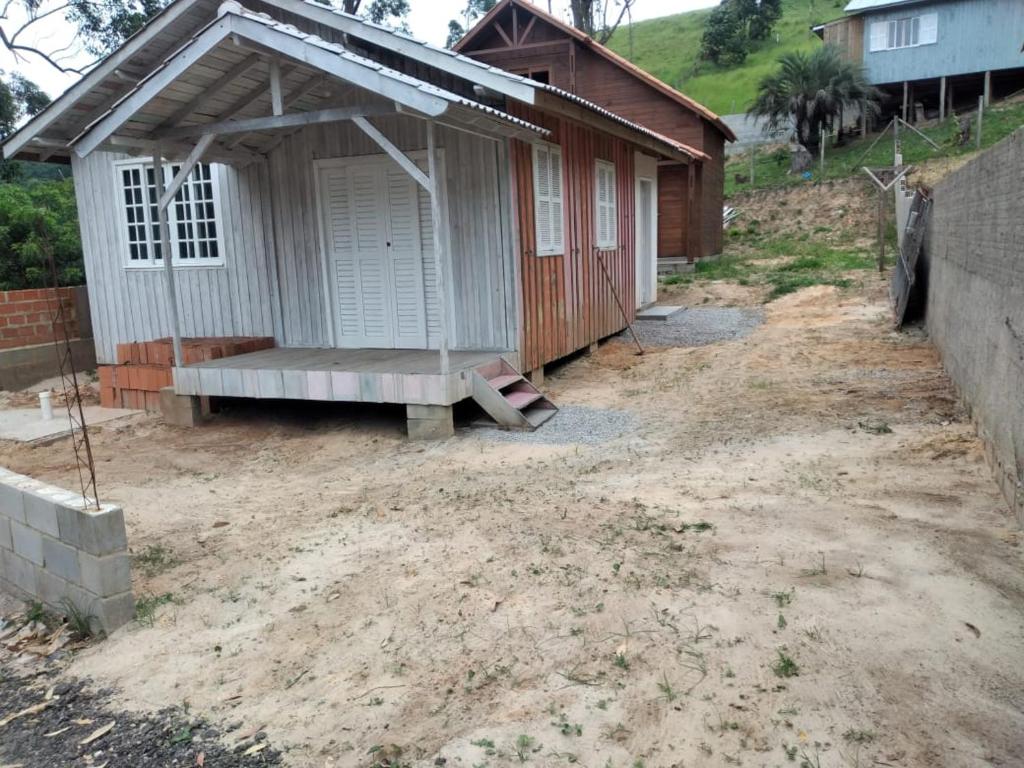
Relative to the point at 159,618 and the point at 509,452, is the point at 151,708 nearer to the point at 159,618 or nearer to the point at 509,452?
the point at 159,618

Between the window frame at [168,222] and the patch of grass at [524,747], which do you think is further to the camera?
the window frame at [168,222]

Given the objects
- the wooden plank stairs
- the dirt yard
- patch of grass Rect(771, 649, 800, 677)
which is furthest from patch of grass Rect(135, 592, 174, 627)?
the wooden plank stairs

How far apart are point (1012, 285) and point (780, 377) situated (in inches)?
148

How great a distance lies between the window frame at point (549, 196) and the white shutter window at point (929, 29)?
2518cm

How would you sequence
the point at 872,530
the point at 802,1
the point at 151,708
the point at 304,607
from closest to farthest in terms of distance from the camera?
the point at 151,708 → the point at 304,607 → the point at 872,530 → the point at 802,1

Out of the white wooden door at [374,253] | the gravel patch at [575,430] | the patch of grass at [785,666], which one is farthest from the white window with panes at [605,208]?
the patch of grass at [785,666]

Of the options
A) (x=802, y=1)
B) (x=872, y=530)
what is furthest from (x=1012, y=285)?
(x=802, y=1)

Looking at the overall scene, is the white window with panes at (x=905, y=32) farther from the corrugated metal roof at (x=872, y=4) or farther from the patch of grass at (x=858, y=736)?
the patch of grass at (x=858, y=736)

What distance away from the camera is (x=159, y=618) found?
12.9 ft

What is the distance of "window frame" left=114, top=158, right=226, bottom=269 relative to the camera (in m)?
9.72

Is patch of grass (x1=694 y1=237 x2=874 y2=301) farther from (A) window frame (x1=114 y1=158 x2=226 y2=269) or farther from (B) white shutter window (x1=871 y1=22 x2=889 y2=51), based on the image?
(B) white shutter window (x1=871 y1=22 x2=889 y2=51)

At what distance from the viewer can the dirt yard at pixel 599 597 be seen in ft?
9.16

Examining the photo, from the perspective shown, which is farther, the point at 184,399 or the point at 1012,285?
the point at 184,399

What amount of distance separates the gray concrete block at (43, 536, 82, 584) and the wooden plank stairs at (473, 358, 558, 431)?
13.1 feet
